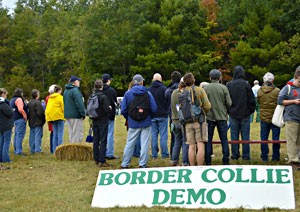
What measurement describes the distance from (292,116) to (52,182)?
15.7 feet

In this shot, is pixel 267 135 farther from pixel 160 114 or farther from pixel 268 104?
pixel 160 114

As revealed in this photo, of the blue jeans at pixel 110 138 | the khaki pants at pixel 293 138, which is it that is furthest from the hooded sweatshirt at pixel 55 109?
the khaki pants at pixel 293 138

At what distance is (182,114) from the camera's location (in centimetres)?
728

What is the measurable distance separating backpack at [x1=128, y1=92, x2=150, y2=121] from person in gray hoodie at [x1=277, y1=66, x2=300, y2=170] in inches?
105

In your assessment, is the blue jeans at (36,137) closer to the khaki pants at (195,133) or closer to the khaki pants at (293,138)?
the khaki pants at (195,133)

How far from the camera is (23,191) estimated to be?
7.01m

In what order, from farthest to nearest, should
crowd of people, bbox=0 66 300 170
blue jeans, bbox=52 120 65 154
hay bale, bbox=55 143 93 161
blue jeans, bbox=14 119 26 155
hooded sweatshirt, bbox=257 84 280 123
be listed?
1. blue jeans, bbox=14 119 26 155
2. blue jeans, bbox=52 120 65 154
3. hay bale, bbox=55 143 93 161
4. hooded sweatshirt, bbox=257 84 280 123
5. crowd of people, bbox=0 66 300 170

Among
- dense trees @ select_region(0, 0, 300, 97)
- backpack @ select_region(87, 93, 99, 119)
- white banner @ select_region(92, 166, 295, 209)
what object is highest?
dense trees @ select_region(0, 0, 300, 97)

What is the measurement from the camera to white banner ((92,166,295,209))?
5383 mm

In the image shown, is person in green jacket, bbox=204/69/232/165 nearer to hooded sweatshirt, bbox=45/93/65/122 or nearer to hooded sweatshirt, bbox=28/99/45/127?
hooded sweatshirt, bbox=45/93/65/122

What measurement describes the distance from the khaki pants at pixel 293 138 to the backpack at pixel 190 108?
184 centimetres

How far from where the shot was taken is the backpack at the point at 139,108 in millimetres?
8117

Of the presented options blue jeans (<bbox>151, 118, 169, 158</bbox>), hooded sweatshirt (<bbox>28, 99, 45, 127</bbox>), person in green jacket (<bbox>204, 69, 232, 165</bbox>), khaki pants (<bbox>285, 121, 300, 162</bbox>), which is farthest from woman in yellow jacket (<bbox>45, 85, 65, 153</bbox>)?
khaki pants (<bbox>285, 121, 300, 162</bbox>)

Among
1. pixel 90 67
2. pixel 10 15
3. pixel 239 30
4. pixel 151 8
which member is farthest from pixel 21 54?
pixel 239 30
